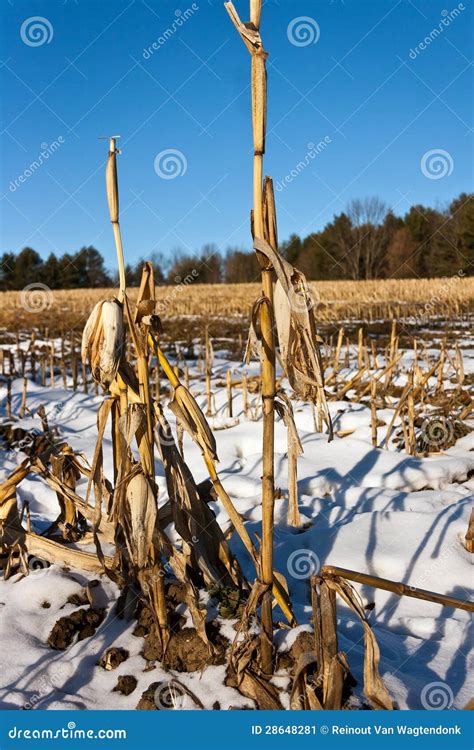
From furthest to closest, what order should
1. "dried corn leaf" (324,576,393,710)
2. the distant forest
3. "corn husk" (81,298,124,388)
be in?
the distant forest → "corn husk" (81,298,124,388) → "dried corn leaf" (324,576,393,710)

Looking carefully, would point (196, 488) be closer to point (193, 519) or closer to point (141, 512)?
point (193, 519)

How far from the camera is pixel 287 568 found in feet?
8.35

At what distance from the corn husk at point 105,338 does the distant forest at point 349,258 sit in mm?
37557

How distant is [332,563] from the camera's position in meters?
2.56

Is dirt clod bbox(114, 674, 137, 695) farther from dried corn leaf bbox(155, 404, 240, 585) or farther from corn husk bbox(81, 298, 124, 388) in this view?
corn husk bbox(81, 298, 124, 388)

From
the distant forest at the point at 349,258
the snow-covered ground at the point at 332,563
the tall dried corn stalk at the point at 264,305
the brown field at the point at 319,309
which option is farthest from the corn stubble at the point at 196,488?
the distant forest at the point at 349,258

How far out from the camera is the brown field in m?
14.6

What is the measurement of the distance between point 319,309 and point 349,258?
28511mm

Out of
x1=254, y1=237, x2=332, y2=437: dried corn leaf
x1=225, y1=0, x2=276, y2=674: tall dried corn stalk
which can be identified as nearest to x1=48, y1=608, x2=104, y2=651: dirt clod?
x1=225, y1=0, x2=276, y2=674: tall dried corn stalk

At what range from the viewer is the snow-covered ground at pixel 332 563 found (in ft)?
5.55

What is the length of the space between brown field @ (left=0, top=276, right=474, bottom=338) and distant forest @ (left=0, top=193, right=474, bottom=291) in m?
15.4

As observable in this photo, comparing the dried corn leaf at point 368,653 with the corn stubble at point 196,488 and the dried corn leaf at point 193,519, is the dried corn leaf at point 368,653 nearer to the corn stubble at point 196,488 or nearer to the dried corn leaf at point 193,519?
the corn stubble at point 196,488

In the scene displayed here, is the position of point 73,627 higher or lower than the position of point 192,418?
lower

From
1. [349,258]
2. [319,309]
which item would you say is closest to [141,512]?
[319,309]
